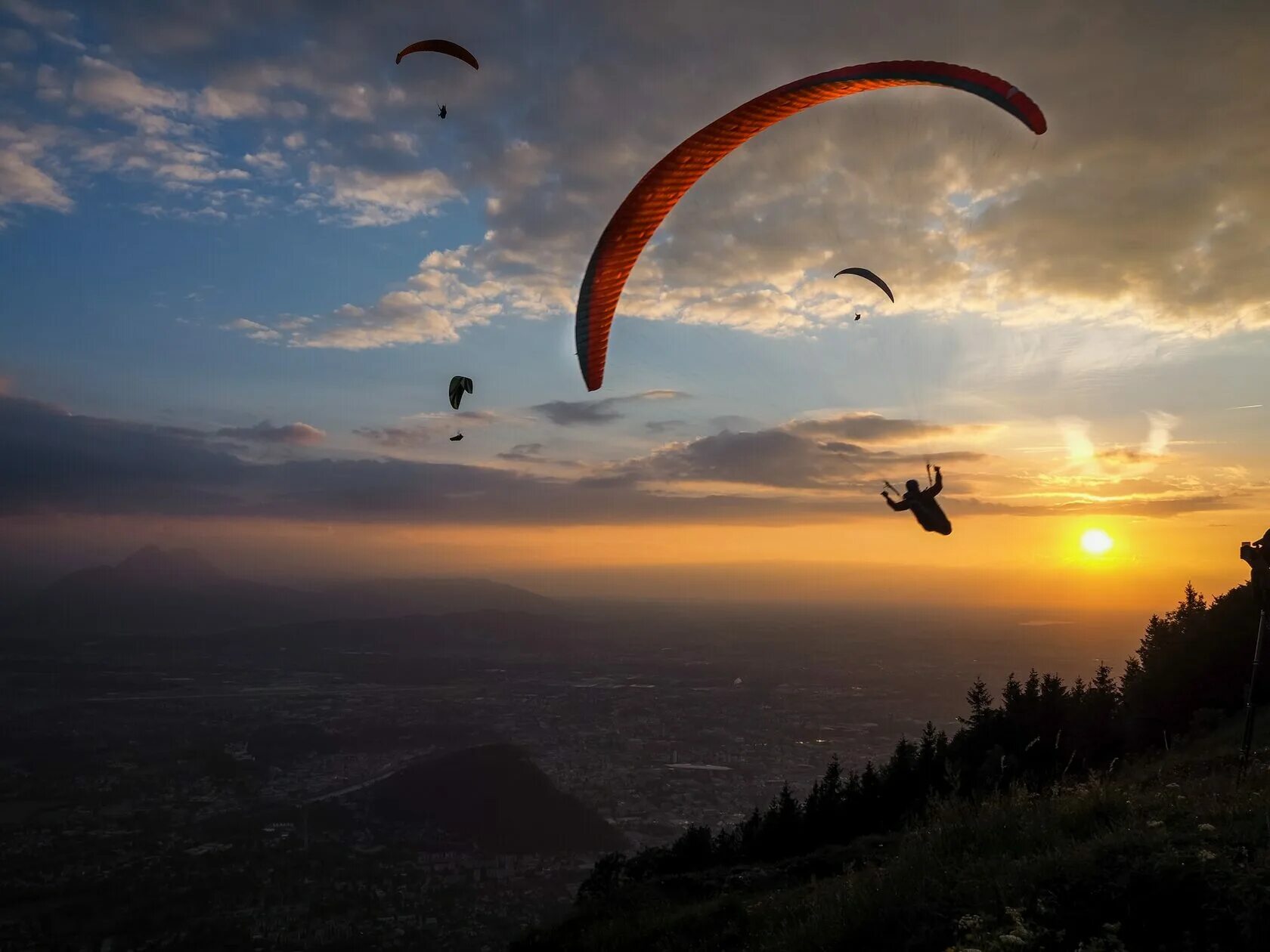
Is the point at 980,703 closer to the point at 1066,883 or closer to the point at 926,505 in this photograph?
the point at 926,505

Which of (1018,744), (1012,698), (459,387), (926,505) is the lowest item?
(1018,744)

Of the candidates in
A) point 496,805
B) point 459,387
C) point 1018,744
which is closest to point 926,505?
point 459,387

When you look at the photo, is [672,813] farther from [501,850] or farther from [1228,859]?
[1228,859]

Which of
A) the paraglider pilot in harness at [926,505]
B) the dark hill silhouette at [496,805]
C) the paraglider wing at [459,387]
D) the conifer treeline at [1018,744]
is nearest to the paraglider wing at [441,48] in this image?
the paraglider wing at [459,387]

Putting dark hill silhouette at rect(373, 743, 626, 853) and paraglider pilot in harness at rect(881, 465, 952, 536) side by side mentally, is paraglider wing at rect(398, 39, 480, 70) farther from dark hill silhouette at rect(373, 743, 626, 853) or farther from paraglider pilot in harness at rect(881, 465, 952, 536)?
dark hill silhouette at rect(373, 743, 626, 853)

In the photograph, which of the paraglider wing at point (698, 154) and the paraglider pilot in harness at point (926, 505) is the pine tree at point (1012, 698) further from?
the paraglider wing at point (698, 154)

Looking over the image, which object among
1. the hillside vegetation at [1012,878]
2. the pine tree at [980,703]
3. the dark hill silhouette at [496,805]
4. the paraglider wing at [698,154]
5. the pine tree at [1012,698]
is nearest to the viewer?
the hillside vegetation at [1012,878]

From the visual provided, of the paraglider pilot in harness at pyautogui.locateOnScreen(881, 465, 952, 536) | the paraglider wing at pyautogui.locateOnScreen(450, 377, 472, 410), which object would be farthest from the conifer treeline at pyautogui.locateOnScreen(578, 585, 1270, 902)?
the paraglider wing at pyautogui.locateOnScreen(450, 377, 472, 410)
